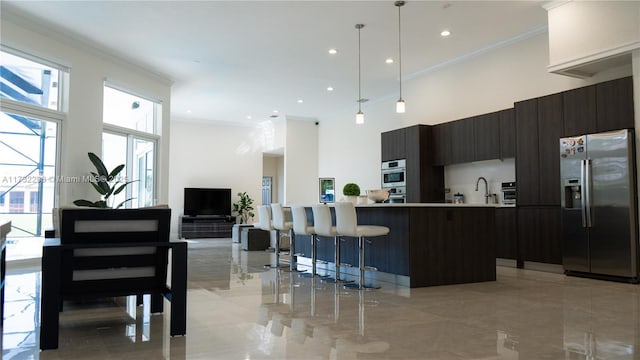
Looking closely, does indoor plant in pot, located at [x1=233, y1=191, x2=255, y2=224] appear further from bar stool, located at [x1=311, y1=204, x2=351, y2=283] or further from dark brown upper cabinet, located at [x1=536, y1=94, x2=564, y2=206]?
dark brown upper cabinet, located at [x1=536, y1=94, x2=564, y2=206]

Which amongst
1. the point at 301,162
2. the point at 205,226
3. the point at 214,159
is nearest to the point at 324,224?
the point at 301,162

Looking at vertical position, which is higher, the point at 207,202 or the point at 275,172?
the point at 275,172

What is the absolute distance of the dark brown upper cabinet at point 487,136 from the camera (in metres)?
7.23

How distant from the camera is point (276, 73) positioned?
9219 mm

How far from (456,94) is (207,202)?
28.0 feet

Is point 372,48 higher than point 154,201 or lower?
higher

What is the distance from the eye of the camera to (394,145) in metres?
9.34

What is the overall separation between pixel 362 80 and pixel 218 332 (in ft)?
24.0

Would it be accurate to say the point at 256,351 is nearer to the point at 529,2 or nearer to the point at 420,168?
the point at 529,2

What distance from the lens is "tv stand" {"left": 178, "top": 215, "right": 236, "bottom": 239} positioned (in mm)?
13641

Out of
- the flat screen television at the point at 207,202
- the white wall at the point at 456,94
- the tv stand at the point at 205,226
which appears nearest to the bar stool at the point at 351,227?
the white wall at the point at 456,94

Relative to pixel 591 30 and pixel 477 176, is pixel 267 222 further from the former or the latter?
pixel 591 30

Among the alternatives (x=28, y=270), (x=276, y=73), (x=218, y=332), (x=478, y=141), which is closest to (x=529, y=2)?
(x=478, y=141)

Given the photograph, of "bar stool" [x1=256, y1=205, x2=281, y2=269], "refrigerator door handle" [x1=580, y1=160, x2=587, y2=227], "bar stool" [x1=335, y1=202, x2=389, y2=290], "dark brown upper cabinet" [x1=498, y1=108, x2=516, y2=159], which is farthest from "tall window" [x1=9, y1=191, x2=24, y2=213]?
"refrigerator door handle" [x1=580, y1=160, x2=587, y2=227]
